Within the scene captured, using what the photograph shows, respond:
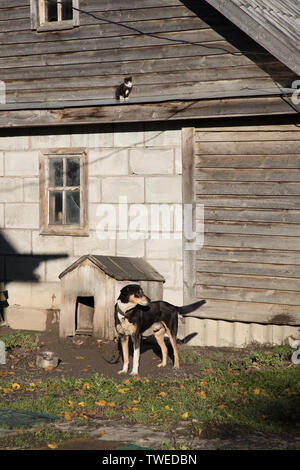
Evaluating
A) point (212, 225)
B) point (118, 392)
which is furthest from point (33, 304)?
point (118, 392)

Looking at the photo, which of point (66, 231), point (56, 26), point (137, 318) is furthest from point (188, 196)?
point (56, 26)

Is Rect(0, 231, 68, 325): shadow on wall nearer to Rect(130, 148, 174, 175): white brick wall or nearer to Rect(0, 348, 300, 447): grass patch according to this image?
Rect(130, 148, 174, 175): white brick wall

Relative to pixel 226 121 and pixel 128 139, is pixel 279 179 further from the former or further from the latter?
pixel 128 139

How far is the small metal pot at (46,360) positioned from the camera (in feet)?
32.8

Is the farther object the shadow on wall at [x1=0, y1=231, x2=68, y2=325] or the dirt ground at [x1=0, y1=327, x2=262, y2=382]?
the shadow on wall at [x1=0, y1=231, x2=68, y2=325]

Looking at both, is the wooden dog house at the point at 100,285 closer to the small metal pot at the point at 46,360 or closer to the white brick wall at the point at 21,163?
the small metal pot at the point at 46,360

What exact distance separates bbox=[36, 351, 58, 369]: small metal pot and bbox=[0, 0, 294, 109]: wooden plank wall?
162 inches

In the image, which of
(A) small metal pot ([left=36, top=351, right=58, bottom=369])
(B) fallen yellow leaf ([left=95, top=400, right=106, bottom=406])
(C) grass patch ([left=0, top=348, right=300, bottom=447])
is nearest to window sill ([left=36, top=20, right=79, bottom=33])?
(A) small metal pot ([left=36, top=351, right=58, bottom=369])

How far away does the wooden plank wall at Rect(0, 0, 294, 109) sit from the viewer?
429 inches

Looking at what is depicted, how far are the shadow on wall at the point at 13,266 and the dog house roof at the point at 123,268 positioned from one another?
153cm

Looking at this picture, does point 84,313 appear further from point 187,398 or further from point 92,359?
point 187,398

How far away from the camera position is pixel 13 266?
41.9 feet

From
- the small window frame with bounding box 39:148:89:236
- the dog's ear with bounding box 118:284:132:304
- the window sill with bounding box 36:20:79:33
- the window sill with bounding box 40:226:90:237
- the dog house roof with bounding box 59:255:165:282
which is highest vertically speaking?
the window sill with bounding box 36:20:79:33

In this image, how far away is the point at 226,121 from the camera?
11.2m
